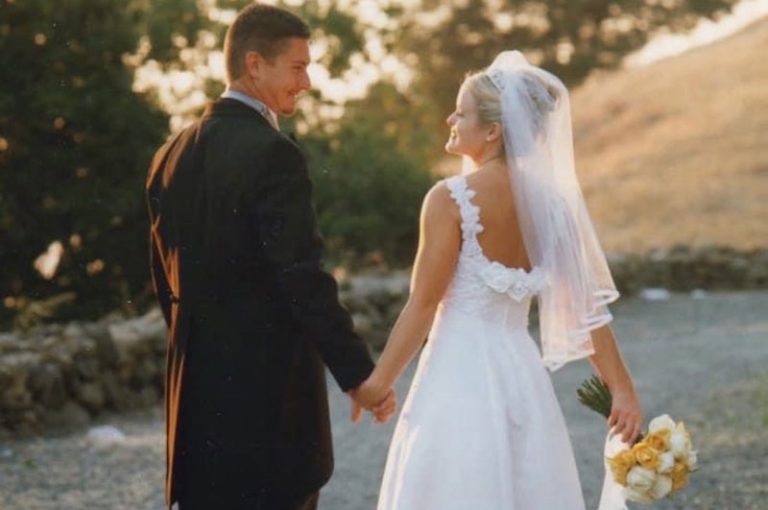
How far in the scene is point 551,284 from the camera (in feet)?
18.2

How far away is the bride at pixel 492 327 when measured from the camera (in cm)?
537

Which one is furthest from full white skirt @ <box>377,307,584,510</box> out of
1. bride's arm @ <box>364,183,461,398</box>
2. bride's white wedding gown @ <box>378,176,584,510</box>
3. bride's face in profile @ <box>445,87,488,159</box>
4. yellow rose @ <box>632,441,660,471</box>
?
bride's face in profile @ <box>445,87,488,159</box>

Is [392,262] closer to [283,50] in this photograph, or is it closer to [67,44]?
[67,44]

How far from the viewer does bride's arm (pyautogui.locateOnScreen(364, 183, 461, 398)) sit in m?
5.34

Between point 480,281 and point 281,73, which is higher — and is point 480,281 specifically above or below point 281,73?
below

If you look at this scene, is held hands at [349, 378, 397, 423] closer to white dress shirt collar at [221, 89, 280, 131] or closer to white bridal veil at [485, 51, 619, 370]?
white bridal veil at [485, 51, 619, 370]

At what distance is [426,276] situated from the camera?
5.36 m

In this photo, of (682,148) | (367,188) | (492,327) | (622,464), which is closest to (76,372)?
(492,327)

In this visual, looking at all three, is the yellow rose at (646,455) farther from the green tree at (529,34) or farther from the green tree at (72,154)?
the green tree at (529,34)

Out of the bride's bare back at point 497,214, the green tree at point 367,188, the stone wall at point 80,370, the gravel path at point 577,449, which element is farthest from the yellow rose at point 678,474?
the green tree at point 367,188

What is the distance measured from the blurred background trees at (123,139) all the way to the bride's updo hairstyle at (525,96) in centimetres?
982

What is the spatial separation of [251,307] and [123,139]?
419 inches

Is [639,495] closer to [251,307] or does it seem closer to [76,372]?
[251,307]

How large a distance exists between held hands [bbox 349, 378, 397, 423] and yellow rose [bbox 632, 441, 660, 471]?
80 centimetres
